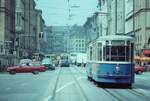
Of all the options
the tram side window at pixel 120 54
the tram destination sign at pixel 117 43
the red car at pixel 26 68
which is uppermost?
the tram destination sign at pixel 117 43

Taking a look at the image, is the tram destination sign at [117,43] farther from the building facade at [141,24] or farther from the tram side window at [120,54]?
the building facade at [141,24]

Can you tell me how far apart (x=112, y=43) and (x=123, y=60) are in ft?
4.10

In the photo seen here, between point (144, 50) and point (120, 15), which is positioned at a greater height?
point (120, 15)

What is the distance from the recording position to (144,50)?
10388 cm

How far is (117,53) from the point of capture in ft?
112

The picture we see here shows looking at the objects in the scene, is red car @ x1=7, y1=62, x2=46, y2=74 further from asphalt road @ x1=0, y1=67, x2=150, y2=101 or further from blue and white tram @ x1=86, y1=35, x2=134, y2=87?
blue and white tram @ x1=86, y1=35, x2=134, y2=87

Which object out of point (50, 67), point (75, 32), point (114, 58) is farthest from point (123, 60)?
point (75, 32)

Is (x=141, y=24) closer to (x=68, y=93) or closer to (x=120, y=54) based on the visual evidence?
(x=120, y=54)

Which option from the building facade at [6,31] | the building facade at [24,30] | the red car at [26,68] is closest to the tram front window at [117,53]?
the red car at [26,68]

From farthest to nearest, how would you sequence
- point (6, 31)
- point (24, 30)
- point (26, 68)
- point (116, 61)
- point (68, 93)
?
point (24, 30) → point (6, 31) → point (26, 68) → point (116, 61) → point (68, 93)

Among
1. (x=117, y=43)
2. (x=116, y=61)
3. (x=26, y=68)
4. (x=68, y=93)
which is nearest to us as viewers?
(x=68, y=93)

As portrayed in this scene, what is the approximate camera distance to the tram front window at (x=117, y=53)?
34.0 m

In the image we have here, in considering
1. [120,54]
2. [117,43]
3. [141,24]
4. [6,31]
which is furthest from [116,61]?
[141,24]

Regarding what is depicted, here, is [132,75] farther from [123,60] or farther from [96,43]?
[96,43]
